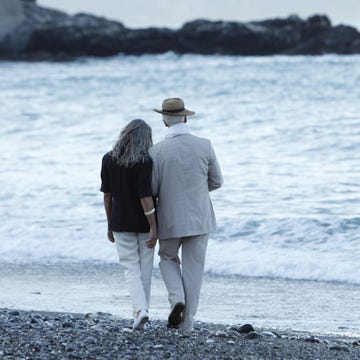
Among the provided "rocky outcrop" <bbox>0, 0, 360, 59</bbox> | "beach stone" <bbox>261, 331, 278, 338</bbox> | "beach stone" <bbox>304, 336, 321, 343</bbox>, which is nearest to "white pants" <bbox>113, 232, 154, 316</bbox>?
"beach stone" <bbox>261, 331, 278, 338</bbox>

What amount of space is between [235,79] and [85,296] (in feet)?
106

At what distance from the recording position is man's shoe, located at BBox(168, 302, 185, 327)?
5910mm

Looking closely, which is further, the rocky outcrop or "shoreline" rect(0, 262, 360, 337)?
the rocky outcrop

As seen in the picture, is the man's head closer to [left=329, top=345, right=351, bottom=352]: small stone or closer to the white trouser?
the white trouser

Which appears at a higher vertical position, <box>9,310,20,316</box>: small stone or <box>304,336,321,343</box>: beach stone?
<box>304,336,321,343</box>: beach stone

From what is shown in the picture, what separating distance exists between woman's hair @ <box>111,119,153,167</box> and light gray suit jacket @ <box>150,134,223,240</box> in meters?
0.11

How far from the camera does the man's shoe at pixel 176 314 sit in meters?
5.91

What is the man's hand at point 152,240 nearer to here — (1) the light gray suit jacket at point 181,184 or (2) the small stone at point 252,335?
Answer: (1) the light gray suit jacket at point 181,184

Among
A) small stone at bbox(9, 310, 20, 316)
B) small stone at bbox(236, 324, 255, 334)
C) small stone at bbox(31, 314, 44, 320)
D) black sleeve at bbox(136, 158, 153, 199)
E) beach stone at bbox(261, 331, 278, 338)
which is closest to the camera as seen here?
black sleeve at bbox(136, 158, 153, 199)

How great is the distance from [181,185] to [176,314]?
0.82m

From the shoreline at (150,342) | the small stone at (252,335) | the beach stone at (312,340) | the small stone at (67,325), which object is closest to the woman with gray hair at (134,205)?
the shoreline at (150,342)

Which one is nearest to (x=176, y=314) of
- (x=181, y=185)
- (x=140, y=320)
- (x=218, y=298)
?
(x=140, y=320)

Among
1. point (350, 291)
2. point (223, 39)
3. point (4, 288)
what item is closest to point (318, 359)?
point (350, 291)

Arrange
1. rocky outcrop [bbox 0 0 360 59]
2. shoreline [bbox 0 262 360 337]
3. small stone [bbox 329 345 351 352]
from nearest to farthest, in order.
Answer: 1. small stone [bbox 329 345 351 352]
2. shoreline [bbox 0 262 360 337]
3. rocky outcrop [bbox 0 0 360 59]
